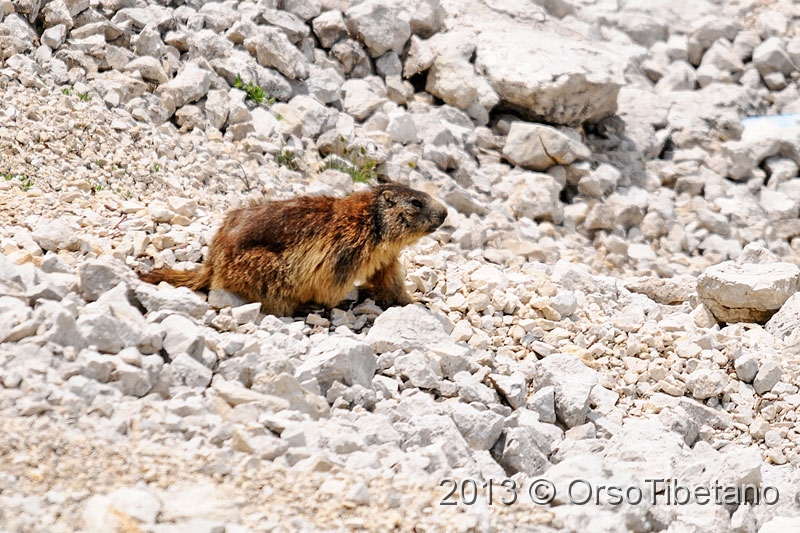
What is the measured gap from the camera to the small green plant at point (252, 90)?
10062 mm

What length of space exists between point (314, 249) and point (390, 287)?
702 mm

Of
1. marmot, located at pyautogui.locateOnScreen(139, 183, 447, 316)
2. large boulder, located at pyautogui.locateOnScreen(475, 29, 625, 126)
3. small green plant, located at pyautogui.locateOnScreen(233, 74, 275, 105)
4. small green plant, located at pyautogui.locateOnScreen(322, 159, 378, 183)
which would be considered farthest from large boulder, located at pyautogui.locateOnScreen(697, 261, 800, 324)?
small green plant, located at pyautogui.locateOnScreen(233, 74, 275, 105)

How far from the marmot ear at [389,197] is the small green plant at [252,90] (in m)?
3.28

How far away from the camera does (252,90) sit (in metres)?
10.1

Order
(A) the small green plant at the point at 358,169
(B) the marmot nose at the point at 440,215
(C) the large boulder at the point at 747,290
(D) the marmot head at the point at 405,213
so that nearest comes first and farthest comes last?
(D) the marmot head at the point at 405,213
(B) the marmot nose at the point at 440,215
(C) the large boulder at the point at 747,290
(A) the small green plant at the point at 358,169

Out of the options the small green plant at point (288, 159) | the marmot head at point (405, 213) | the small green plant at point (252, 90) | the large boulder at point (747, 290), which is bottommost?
the large boulder at point (747, 290)

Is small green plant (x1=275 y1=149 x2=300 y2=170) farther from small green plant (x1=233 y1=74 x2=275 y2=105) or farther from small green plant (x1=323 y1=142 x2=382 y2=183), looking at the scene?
small green plant (x1=233 y1=74 x2=275 y2=105)

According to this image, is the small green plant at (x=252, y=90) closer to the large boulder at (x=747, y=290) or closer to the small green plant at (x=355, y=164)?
the small green plant at (x=355, y=164)

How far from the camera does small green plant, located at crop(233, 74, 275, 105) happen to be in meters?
10.1

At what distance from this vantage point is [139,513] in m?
4.16

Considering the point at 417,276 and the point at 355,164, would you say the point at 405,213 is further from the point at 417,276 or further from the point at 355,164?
the point at 355,164

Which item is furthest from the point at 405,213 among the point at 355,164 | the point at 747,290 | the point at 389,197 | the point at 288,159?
the point at 747,290

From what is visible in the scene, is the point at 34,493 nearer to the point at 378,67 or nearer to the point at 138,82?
the point at 138,82

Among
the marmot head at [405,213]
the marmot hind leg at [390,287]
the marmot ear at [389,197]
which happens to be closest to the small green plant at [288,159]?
the marmot head at [405,213]
